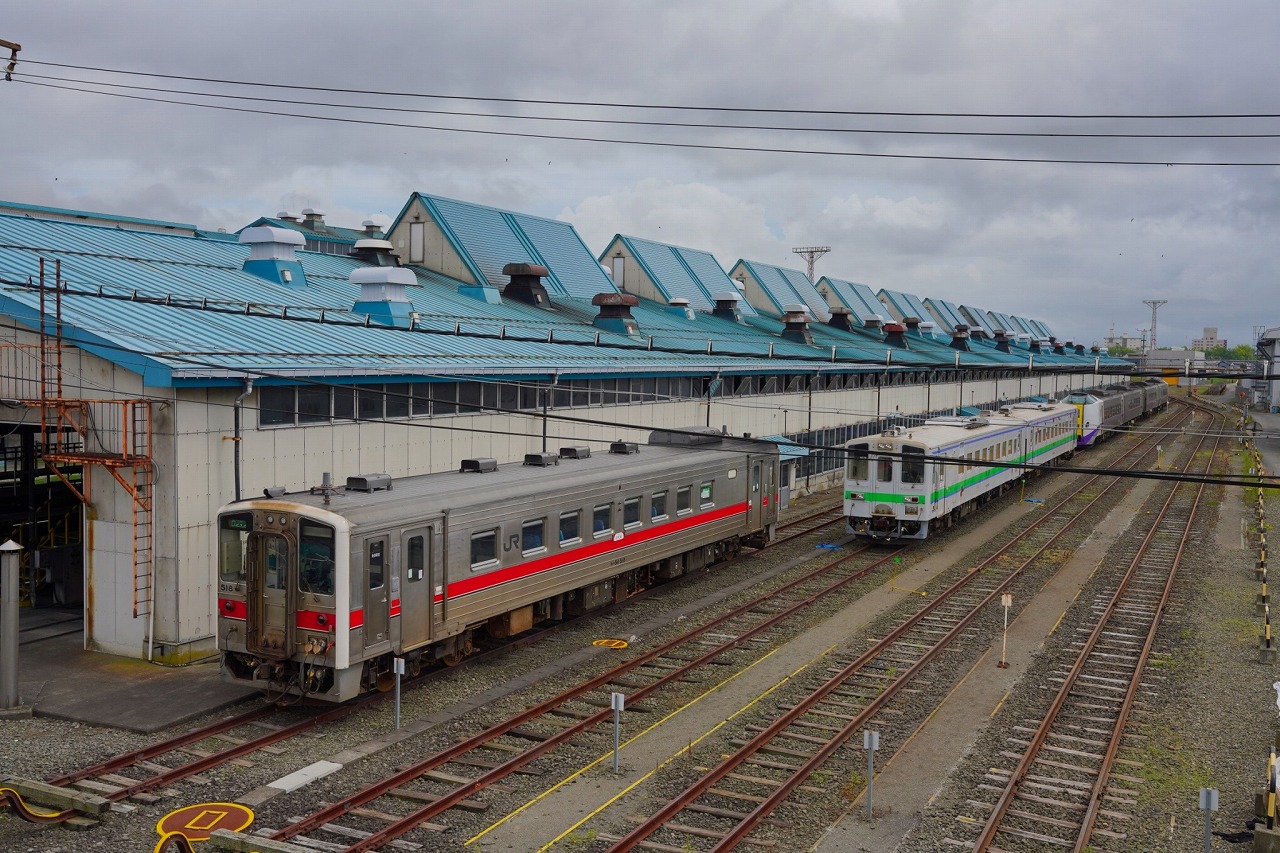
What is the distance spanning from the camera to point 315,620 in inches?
551

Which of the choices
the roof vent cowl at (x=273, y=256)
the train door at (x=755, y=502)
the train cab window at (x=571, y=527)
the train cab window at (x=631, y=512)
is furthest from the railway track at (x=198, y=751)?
the roof vent cowl at (x=273, y=256)

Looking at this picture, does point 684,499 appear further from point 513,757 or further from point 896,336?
point 896,336

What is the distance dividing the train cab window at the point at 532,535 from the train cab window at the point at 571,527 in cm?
61

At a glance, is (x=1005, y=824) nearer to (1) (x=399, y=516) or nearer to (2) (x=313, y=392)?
(1) (x=399, y=516)

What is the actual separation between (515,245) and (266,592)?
98.4 feet

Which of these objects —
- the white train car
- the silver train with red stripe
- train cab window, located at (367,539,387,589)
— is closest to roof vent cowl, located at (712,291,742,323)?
the white train car

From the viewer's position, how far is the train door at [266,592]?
14.2 meters

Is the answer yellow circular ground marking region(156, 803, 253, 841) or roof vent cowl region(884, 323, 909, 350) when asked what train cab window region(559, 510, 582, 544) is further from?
roof vent cowl region(884, 323, 909, 350)

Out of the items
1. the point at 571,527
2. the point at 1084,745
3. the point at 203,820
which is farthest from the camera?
the point at 571,527

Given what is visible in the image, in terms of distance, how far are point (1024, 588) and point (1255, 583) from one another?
596 cm

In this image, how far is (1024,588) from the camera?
2428 centimetres

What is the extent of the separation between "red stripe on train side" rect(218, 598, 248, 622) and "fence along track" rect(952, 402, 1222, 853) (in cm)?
948

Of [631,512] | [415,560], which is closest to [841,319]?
[631,512]

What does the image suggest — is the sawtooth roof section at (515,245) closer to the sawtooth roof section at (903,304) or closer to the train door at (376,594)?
the train door at (376,594)
